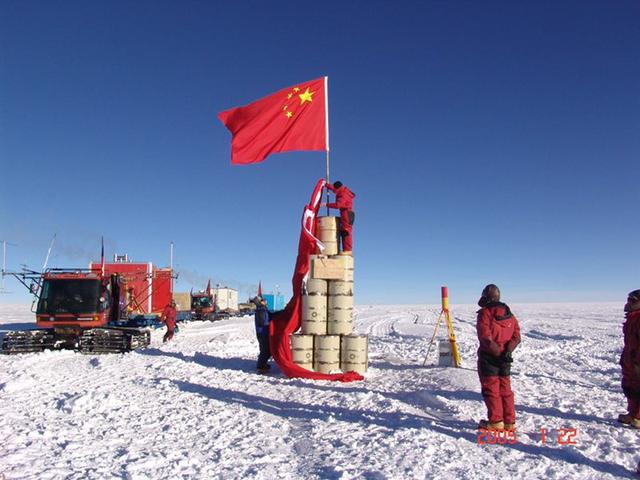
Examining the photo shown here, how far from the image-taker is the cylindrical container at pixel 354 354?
10.6 m

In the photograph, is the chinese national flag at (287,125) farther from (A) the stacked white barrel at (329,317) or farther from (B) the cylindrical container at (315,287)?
(B) the cylindrical container at (315,287)

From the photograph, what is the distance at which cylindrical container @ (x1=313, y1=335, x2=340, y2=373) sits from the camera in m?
10.6

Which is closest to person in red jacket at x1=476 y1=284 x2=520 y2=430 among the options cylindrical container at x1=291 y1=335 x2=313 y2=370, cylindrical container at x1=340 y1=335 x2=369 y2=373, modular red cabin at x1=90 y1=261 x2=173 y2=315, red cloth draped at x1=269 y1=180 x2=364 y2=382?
cylindrical container at x1=340 y1=335 x2=369 y2=373

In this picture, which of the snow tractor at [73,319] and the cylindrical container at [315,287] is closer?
the cylindrical container at [315,287]

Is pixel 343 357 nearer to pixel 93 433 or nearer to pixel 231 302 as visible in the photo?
pixel 93 433

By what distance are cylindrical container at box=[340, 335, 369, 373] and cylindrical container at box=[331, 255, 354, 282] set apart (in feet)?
4.19

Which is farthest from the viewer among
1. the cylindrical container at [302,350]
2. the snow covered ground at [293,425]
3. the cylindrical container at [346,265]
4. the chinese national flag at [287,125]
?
the chinese national flag at [287,125]

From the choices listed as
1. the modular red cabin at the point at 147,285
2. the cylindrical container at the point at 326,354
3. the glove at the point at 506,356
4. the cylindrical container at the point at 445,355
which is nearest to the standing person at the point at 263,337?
the cylindrical container at the point at 326,354

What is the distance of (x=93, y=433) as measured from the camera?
653 centimetres

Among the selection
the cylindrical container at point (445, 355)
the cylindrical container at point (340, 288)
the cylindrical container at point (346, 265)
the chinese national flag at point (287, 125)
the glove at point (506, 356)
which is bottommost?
the cylindrical container at point (445, 355)

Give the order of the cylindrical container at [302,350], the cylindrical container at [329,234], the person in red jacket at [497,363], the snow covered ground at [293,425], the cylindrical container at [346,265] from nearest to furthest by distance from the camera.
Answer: the snow covered ground at [293,425], the person in red jacket at [497,363], the cylindrical container at [302,350], the cylindrical container at [346,265], the cylindrical container at [329,234]

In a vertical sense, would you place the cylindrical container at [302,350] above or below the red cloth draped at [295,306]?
below

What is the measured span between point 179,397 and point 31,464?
347 centimetres

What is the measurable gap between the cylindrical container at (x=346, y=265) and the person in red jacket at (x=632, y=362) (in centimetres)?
559
